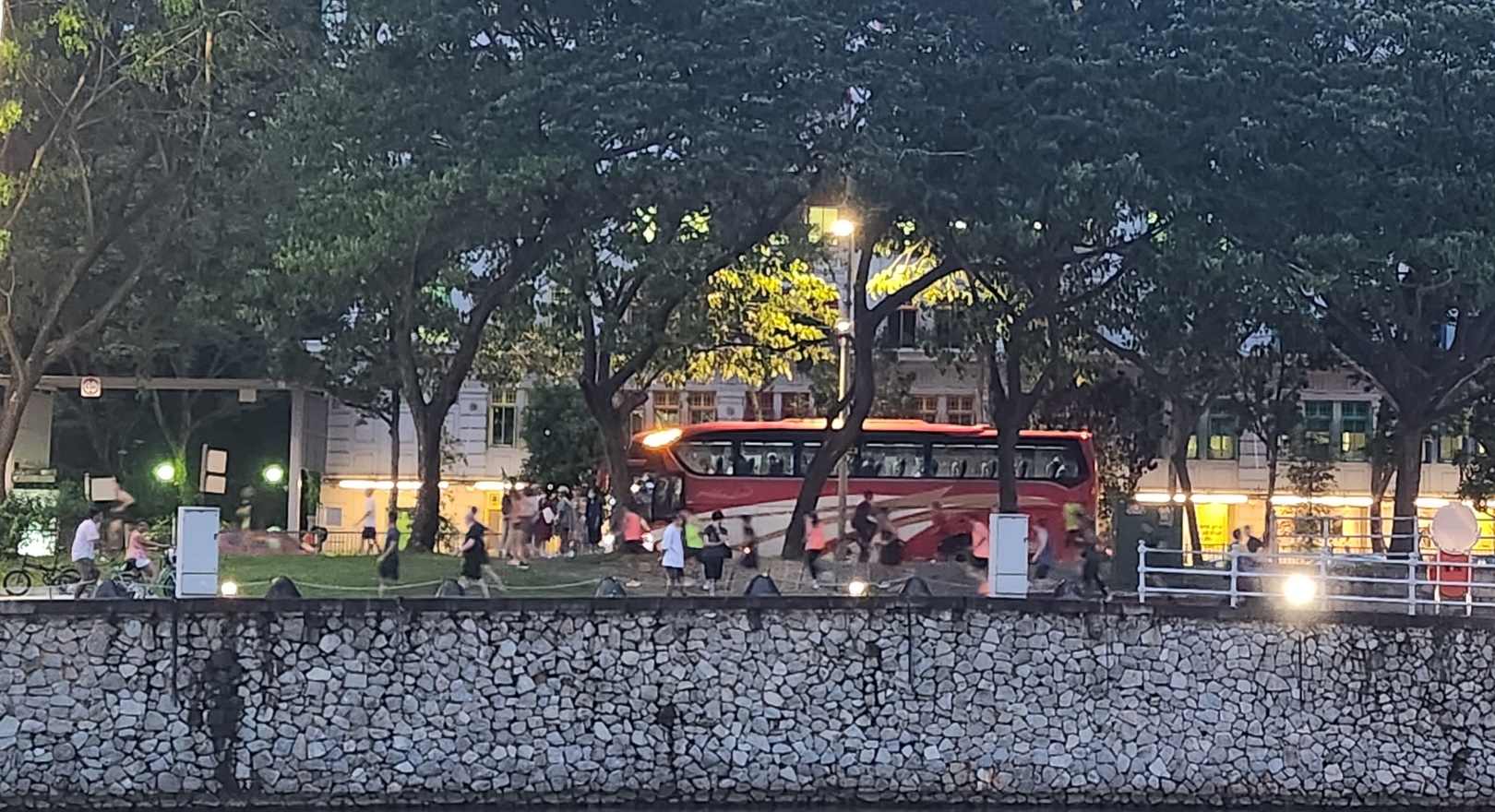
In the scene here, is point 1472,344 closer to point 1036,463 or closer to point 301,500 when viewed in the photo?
point 1036,463

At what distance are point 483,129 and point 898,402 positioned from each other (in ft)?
72.3

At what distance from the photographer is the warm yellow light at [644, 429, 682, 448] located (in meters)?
31.5

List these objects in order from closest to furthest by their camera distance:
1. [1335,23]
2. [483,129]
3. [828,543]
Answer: [483,129], [1335,23], [828,543]

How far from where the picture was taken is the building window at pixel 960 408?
150ft

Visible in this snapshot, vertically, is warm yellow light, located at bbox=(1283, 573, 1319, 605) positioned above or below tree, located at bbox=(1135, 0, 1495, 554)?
below

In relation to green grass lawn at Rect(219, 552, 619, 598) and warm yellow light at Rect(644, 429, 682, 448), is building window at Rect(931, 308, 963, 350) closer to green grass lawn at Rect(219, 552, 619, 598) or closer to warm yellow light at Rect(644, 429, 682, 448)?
warm yellow light at Rect(644, 429, 682, 448)

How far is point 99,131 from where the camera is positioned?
1105 inches

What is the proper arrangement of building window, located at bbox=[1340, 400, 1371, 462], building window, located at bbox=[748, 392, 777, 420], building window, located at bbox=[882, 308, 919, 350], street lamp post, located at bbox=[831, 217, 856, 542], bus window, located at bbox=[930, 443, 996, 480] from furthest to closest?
building window, located at bbox=[1340, 400, 1371, 462] → building window, located at bbox=[748, 392, 777, 420] → building window, located at bbox=[882, 308, 919, 350] → bus window, located at bbox=[930, 443, 996, 480] → street lamp post, located at bbox=[831, 217, 856, 542]

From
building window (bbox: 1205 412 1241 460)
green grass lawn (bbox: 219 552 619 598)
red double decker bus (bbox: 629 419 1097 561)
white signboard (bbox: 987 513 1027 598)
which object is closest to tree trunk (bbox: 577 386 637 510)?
red double decker bus (bbox: 629 419 1097 561)

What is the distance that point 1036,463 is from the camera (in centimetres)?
3222

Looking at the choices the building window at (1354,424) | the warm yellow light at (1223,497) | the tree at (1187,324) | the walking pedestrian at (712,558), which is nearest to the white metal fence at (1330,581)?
the tree at (1187,324)

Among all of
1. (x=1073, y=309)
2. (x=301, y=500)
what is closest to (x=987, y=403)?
(x=1073, y=309)

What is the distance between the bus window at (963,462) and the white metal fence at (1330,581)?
711cm

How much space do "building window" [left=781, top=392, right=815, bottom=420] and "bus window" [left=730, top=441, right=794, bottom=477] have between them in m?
14.1
